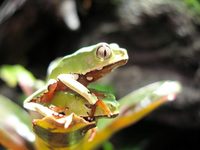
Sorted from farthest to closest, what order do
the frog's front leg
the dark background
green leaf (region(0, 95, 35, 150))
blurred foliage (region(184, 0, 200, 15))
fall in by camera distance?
1. the dark background
2. blurred foliage (region(184, 0, 200, 15))
3. green leaf (region(0, 95, 35, 150))
4. the frog's front leg

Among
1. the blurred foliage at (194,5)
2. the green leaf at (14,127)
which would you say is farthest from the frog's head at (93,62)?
the blurred foliage at (194,5)

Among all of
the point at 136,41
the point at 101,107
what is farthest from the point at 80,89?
the point at 136,41

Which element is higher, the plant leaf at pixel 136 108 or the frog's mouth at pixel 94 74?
the frog's mouth at pixel 94 74

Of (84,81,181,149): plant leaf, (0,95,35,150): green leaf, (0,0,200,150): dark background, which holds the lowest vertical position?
(0,0,200,150): dark background

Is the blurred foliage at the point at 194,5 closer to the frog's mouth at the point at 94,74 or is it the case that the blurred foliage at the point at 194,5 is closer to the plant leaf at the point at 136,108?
the plant leaf at the point at 136,108

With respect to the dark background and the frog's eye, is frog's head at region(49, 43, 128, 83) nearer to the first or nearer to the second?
the frog's eye

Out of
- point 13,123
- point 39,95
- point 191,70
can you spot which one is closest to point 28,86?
point 13,123

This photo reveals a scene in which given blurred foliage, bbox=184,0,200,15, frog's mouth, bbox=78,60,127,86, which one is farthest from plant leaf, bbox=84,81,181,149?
blurred foliage, bbox=184,0,200,15
